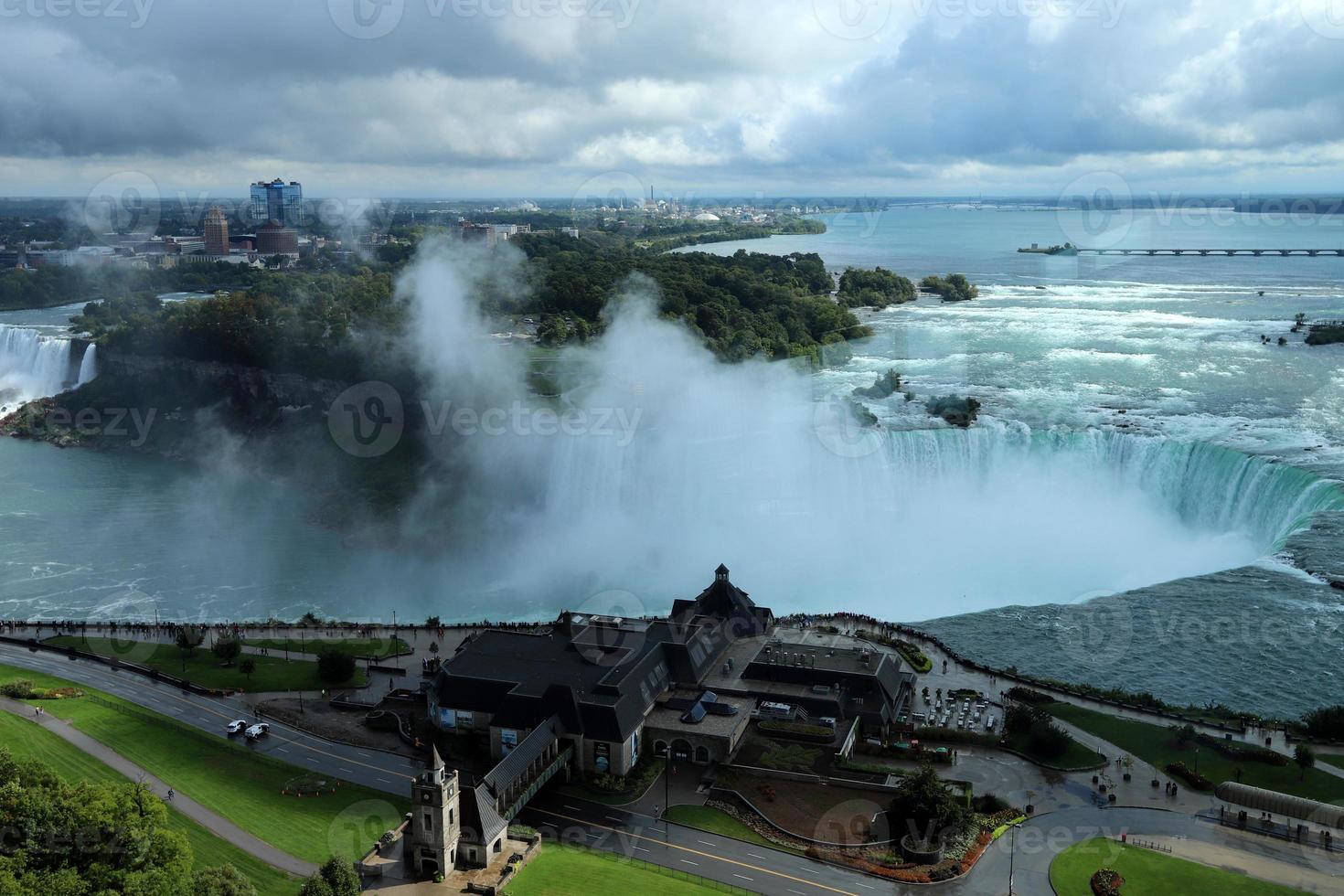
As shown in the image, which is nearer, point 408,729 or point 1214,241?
point 408,729

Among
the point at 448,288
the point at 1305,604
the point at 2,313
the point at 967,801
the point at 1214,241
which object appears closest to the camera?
the point at 967,801

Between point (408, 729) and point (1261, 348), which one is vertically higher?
point (1261, 348)

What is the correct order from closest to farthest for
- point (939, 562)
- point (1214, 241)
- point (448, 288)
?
point (939, 562) < point (448, 288) < point (1214, 241)

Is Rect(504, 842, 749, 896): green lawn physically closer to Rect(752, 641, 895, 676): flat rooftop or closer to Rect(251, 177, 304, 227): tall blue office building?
Rect(752, 641, 895, 676): flat rooftop

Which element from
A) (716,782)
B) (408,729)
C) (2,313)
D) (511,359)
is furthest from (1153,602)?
(2,313)

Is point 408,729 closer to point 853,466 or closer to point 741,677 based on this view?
point 741,677

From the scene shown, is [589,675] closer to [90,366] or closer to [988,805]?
[988,805]

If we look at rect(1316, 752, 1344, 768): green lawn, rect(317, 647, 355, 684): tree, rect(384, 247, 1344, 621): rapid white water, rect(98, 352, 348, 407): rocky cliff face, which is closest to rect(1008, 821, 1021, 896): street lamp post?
rect(1316, 752, 1344, 768): green lawn

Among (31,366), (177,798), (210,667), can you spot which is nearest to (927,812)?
(177,798)
